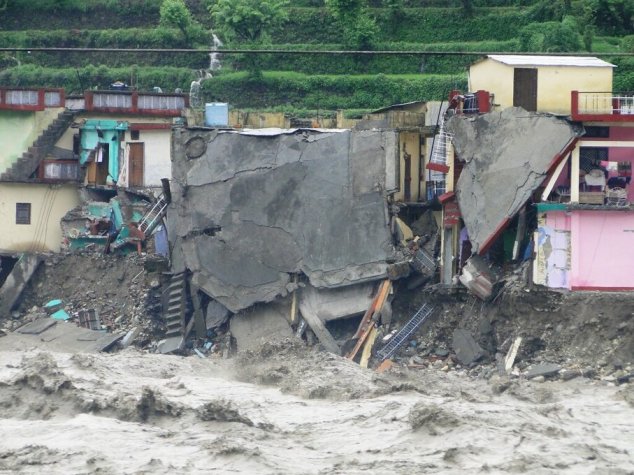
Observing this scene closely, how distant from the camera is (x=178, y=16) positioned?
2258 inches

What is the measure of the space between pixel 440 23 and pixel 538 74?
21374 millimetres

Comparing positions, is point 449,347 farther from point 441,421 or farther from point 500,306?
point 441,421

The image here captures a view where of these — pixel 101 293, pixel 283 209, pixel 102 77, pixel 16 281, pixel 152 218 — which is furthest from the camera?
pixel 102 77

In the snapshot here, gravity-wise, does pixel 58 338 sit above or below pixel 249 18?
below

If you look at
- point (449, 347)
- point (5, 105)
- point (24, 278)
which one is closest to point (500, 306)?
point (449, 347)

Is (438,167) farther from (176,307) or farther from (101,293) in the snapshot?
(101,293)

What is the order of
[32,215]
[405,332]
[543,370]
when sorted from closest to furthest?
[543,370], [405,332], [32,215]

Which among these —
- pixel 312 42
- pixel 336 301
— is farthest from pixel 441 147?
Result: pixel 312 42

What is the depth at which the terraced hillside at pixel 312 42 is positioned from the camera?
51.9m

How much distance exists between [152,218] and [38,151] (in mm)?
4935

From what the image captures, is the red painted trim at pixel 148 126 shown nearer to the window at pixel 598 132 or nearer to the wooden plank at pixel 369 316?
the wooden plank at pixel 369 316

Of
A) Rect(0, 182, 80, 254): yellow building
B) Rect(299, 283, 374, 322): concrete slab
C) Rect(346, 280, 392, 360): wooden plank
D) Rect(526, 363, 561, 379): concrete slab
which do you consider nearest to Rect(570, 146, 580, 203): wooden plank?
Rect(526, 363, 561, 379): concrete slab

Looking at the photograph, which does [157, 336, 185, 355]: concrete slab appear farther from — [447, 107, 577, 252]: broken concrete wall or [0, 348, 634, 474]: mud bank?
[447, 107, 577, 252]: broken concrete wall

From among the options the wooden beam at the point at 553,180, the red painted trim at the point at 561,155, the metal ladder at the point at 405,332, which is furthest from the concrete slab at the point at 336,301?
the red painted trim at the point at 561,155
